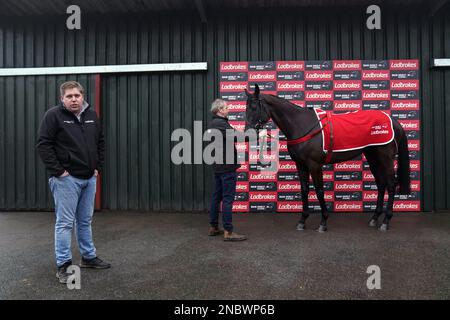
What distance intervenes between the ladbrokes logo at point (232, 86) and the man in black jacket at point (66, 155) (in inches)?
123

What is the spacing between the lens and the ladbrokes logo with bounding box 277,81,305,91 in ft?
18.2

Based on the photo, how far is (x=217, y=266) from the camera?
3047 millimetres

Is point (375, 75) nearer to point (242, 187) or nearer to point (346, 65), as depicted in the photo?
point (346, 65)

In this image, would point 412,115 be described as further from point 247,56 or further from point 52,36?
point 52,36

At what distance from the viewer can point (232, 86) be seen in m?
5.61

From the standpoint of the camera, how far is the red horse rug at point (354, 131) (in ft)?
14.2

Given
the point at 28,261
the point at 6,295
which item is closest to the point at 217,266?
the point at 6,295

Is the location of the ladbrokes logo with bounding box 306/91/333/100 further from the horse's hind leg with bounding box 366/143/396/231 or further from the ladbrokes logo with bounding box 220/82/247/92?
the horse's hind leg with bounding box 366/143/396/231

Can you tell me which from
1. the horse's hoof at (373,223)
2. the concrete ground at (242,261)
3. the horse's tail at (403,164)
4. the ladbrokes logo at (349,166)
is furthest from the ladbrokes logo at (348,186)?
the horse's hoof at (373,223)

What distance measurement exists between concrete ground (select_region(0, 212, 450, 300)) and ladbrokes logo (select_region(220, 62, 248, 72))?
2.76m

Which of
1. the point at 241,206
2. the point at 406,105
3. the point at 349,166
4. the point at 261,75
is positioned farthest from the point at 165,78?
the point at 406,105

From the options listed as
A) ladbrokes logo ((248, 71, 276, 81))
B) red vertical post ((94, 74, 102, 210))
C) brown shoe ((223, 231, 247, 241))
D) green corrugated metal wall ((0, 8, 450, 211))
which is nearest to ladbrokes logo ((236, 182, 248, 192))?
green corrugated metal wall ((0, 8, 450, 211))

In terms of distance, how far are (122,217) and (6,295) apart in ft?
9.42

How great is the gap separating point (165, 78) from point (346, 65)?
132 inches
